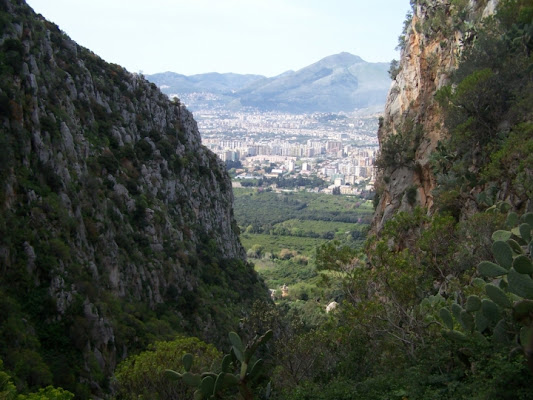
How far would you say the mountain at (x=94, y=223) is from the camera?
1327 cm

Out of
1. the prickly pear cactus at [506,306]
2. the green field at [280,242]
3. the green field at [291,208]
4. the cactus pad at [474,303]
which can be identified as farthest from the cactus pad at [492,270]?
the green field at [291,208]

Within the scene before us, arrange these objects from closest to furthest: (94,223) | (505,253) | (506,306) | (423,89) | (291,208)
A: (506,306) → (505,253) → (94,223) → (423,89) → (291,208)

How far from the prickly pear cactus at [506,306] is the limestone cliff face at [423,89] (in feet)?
35.9

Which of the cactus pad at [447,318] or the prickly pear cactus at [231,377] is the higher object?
the cactus pad at [447,318]

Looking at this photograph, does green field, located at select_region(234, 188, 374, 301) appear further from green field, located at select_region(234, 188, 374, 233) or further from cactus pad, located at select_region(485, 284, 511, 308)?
cactus pad, located at select_region(485, 284, 511, 308)

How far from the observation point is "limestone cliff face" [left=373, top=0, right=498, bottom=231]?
64.0 ft

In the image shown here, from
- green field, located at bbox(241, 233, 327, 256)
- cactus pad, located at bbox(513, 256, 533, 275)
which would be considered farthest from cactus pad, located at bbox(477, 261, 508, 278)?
green field, located at bbox(241, 233, 327, 256)

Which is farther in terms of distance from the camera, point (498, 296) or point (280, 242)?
point (280, 242)

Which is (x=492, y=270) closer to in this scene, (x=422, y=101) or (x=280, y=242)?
(x=422, y=101)

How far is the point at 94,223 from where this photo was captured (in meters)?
18.4

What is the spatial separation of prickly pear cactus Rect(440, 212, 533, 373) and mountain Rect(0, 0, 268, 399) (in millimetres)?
8915

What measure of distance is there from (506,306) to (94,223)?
15.4 meters

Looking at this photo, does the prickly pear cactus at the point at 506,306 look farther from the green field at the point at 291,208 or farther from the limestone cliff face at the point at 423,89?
the green field at the point at 291,208

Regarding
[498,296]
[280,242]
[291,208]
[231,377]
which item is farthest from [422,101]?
[291,208]
